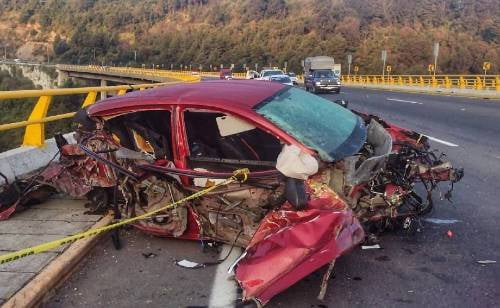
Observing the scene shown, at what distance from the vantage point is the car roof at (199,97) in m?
4.88

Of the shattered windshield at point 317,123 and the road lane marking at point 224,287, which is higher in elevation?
the shattered windshield at point 317,123

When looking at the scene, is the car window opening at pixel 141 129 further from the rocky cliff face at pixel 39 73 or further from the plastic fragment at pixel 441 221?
the rocky cliff face at pixel 39 73

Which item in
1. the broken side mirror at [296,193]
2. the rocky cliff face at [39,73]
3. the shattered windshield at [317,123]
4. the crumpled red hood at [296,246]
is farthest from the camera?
the rocky cliff face at [39,73]

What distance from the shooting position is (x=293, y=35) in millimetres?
127438

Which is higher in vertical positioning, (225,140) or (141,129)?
(141,129)

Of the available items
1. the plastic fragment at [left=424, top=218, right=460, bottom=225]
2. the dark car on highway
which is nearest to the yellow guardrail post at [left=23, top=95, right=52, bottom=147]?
the plastic fragment at [left=424, top=218, right=460, bottom=225]

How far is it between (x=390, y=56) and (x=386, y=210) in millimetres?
94108

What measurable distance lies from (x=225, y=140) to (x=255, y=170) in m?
0.65

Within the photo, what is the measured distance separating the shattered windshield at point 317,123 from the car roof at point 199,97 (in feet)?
0.47

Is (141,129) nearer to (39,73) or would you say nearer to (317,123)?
(317,123)

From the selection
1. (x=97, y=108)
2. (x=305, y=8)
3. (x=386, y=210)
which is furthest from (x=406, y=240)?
(x=305, y=8)

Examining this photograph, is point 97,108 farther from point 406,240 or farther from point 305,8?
point 305,8

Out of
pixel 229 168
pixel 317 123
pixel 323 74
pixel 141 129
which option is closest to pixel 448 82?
pixel 323 74

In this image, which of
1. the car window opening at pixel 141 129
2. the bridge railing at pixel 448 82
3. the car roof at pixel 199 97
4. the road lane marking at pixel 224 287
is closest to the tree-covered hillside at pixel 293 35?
the bridge railing at pixel 448 82
